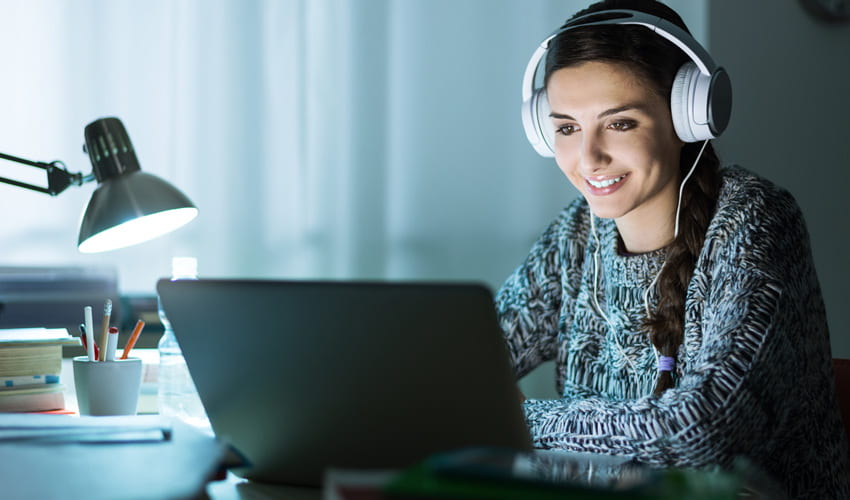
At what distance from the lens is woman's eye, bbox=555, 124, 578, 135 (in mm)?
1439

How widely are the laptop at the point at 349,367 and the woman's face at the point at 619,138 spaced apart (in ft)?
2.49

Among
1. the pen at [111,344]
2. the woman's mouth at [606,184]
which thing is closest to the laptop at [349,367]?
the pen at [111,344]

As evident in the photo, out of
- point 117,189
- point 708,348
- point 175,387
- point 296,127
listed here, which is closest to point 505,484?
point 117,189

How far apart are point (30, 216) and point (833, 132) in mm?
2445

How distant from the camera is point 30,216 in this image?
215 cm

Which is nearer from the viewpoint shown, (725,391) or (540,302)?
(725,391)

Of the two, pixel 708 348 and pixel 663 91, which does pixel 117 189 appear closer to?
pixel 708 348

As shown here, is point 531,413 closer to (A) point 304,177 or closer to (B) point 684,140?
(B) point 684,140

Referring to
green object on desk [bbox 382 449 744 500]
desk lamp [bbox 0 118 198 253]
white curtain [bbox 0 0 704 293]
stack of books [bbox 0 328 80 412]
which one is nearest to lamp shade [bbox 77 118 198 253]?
desk lamp [bbox 0 118 198 253]

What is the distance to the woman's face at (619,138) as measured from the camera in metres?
→ 1.37

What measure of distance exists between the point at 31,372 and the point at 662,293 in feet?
3.01

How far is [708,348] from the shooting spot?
112 centimetres

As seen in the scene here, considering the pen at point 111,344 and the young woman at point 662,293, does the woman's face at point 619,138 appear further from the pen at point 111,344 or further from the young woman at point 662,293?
the pen at point 111,344

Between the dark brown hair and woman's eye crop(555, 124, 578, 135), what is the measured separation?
99mm
